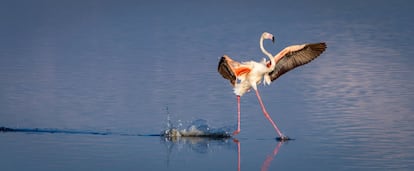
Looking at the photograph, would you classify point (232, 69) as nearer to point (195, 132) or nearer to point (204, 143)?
point (195, 132)

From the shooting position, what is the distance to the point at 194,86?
653 inches

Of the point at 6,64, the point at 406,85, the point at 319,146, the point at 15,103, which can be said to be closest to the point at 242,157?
the point at 319,146

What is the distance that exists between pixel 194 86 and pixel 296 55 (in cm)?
290

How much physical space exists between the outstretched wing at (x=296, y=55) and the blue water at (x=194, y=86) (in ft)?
2.29

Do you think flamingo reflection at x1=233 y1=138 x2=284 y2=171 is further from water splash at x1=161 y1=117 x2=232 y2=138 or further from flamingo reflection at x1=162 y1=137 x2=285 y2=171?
water splash at x1=161 y1=117 x2=232 y2=138

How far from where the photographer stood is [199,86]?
16594 millimetres

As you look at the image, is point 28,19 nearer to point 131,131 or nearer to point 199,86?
point 199,86

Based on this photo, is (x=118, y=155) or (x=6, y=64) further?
(x=6, y=64)

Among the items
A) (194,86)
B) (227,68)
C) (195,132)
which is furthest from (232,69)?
(194,86)

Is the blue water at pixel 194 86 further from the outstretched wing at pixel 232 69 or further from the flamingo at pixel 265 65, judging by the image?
the outstretched wing at pixel 232 69

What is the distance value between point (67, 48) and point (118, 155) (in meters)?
10.1

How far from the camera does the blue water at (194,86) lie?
1134 centimetres

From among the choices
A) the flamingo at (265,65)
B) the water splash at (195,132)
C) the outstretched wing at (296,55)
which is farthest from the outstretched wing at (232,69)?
the water splash at (195,132)

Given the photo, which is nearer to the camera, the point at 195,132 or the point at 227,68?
the point at 195,132
